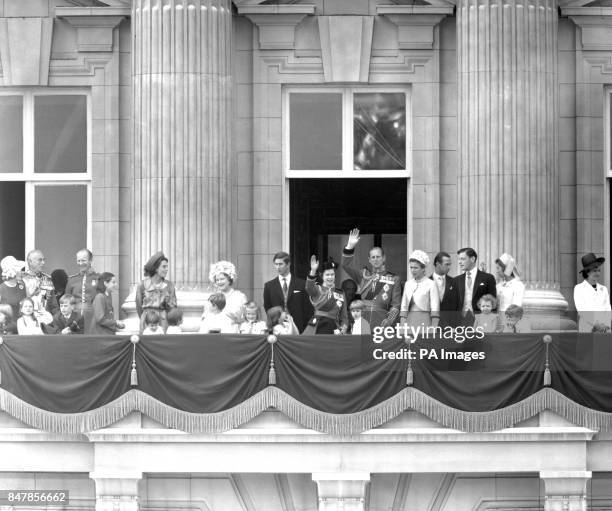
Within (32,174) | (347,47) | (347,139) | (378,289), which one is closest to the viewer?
(378,289)

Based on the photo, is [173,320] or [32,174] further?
[32,174]

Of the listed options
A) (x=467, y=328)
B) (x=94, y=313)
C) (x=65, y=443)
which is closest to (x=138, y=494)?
(x=65, y=443)

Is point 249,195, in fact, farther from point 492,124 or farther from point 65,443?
point 65,443

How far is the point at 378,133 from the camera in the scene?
3048 cm

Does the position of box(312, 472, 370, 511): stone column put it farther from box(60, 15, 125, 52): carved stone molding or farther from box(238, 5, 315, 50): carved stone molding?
box(60, 15, 125, 52): carved stone molding

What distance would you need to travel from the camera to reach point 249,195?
3050cm

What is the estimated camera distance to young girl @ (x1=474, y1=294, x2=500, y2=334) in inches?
1001

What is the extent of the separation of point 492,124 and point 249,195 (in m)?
4.33

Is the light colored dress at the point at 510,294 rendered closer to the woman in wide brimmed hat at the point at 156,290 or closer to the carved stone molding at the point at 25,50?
the woman in wide brimmed hat at the point at 156,290

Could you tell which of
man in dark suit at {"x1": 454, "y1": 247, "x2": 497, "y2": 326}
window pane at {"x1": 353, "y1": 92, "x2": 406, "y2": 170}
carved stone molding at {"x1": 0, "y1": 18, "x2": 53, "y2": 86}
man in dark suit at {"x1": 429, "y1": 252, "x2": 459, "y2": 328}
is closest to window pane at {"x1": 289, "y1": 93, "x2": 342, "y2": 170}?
window pane at {"x1": 353, "y1": 92, "x2": 406, "y2": 170}

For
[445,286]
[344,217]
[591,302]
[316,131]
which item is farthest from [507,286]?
[316,131]

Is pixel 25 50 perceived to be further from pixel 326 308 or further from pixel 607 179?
pixel 607 179

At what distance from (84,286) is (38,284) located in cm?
72

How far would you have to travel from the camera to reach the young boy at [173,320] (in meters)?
26.0
